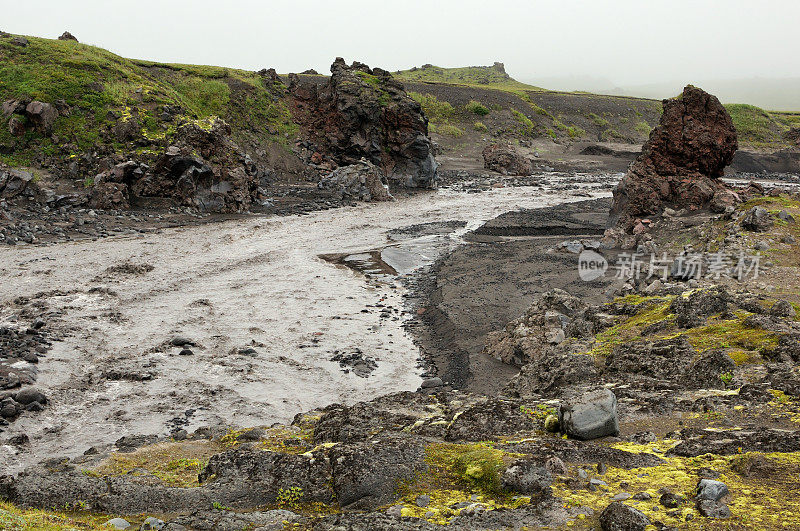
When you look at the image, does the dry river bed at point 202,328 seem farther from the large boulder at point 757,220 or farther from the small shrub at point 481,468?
the large boulder at point 757,220

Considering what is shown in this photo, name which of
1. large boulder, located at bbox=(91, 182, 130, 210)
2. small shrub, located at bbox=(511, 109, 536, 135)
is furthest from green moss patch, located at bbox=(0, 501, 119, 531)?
small shrub, located at bbox=(511, 109, 536, 135)

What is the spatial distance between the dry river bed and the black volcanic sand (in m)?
1.04

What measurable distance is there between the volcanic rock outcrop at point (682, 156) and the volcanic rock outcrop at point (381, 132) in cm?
3001

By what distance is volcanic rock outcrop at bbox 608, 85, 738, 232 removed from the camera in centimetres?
3194

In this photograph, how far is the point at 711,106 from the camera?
32.4 meters

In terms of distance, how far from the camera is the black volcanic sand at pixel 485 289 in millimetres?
17219

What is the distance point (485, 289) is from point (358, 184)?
31073 millimetres

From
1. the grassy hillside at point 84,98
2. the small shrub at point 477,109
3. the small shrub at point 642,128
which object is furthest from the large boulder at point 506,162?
the small shrub at point 642,128

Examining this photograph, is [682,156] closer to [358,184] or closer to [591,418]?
[358,184]

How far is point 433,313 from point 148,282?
495 inches

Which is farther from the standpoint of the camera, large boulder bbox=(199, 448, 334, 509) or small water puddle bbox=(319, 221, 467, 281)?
small water puddle bbox=(319, 221, 467, 281)

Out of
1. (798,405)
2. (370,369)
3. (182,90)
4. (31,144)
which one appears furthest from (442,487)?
(182,90)

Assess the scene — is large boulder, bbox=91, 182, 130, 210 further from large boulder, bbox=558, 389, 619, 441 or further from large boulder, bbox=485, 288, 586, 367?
large boulder, bbox=558, 389, 619, 441

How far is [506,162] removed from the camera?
232 feet
